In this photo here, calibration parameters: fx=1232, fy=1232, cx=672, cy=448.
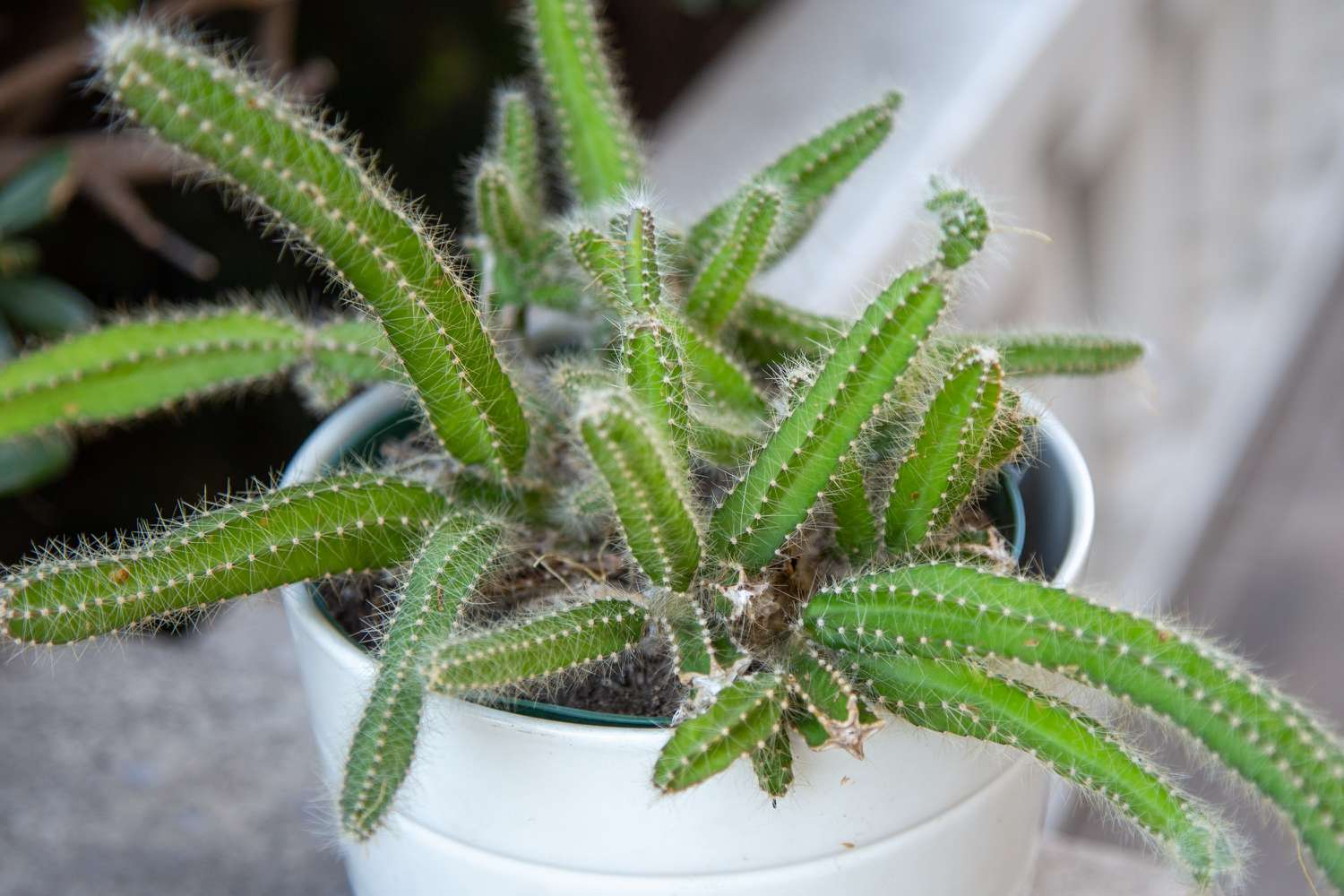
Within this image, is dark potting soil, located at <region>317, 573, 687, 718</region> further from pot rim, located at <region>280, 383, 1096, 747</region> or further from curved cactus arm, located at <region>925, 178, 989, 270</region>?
curved cactus arm, located at <region>925, 178, 989, 270</region>

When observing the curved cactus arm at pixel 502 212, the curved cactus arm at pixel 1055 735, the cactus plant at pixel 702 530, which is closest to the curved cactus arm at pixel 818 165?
the cactus plant at pixel 702 530

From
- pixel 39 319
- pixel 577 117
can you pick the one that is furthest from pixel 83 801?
pixel 577 117

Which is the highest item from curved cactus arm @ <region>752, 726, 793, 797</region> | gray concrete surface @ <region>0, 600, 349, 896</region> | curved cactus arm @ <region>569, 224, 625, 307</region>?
curved cactus arm @ <region>569, 224, 625, 307</region>

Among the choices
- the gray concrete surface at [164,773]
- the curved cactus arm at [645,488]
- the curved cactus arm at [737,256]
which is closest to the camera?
the curved cactus arm at [645,488]

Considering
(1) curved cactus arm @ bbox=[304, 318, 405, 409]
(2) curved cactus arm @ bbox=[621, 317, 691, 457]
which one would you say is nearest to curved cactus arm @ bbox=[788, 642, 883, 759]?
(2) curved cactus arm @ bbox=[621, 317, 691, 457]

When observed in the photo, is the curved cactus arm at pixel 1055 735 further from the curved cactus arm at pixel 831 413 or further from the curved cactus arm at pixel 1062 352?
the curved cactus arm at pixel 1062 352
